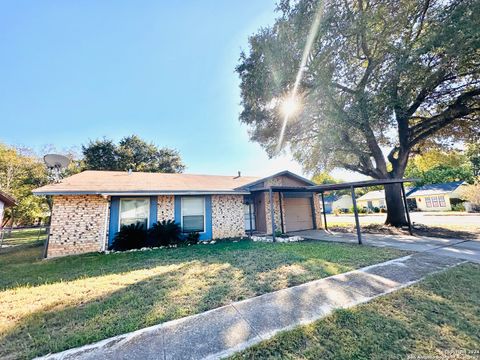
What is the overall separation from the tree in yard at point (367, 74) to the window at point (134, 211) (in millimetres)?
8662

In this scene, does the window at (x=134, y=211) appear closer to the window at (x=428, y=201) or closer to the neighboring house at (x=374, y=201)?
the window at (x=428, y=201)

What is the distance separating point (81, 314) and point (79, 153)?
2668cm

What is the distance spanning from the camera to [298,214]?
13914 mm

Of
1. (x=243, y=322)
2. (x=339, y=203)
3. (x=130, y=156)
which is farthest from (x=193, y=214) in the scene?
(x=339, y=203)

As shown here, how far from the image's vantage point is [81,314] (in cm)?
Answer: 343

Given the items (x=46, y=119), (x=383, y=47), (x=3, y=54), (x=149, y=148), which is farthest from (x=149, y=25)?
(x=149, y=148)

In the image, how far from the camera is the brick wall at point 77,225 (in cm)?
814

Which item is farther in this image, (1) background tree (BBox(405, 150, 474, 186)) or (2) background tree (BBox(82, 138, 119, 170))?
(2) background tree (BBox(82, 138, 119, 170))

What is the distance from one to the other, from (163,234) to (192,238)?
1.39m

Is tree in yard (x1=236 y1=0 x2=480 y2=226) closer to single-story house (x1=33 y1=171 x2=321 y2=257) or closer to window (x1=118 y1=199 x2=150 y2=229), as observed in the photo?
single-story house (x1=33 y1=171 x2=321 y2=257)

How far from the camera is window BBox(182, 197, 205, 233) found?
34.2ft

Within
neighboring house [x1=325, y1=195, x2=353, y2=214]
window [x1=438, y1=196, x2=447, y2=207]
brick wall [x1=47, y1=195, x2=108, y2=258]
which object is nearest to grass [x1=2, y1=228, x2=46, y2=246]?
brick wall [x1=47, y1=195, x2=108, y2=258]

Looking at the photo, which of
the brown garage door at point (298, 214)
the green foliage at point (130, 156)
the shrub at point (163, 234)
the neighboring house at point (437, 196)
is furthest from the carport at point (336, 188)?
the neighboring house at point (437, 196)

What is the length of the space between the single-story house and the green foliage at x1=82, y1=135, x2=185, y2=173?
44.5 feet
